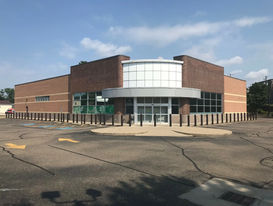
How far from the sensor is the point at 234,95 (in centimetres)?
3712

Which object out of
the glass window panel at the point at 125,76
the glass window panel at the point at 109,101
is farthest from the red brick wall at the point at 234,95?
the glass window panel at the point at 109,101

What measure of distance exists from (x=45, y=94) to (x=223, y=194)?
38582 mm

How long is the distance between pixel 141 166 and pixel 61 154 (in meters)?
3.40

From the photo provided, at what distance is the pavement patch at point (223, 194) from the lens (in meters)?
4.22

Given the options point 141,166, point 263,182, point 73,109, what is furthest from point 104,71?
point 263,182

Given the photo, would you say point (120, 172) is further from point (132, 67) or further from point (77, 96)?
point (77, 96)

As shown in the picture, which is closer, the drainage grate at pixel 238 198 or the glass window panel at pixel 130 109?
A: the drainage grate at pixel 238 198

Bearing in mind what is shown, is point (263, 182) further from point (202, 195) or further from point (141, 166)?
point (141, 166)

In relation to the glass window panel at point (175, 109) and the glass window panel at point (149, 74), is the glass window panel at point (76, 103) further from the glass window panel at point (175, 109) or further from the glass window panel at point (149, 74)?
the glass window panel at point (175, 109)

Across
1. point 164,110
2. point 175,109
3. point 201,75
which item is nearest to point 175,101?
point 175,109

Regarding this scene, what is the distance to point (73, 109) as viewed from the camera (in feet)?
105

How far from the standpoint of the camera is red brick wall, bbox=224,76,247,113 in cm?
3475

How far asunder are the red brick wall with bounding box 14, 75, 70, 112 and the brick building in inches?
11.1

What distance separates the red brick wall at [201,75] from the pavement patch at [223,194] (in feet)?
68.8
